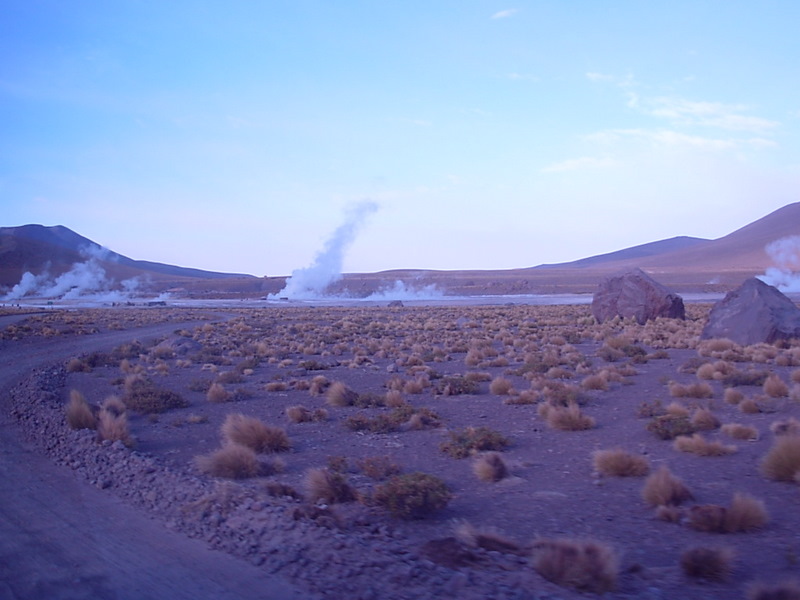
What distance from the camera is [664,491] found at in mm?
10273

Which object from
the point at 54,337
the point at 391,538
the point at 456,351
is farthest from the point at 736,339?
the point at 54,337

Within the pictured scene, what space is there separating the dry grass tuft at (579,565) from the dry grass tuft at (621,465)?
173 inches

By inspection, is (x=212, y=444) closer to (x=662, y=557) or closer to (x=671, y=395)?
(x=662, y=557)

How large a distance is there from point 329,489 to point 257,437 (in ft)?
14.3

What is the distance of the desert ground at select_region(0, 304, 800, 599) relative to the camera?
767 centimetres

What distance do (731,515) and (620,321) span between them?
46.4m

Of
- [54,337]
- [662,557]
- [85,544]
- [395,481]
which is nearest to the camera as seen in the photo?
[662,557]

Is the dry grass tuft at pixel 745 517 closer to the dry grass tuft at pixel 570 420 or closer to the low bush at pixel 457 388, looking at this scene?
the dry grass tuft at pixel 570 420

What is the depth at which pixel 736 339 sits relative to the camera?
35.4m

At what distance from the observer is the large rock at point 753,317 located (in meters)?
34.3

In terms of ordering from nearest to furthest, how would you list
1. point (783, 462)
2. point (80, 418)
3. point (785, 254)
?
point (783, 462), point (80, 418), point (785, 254)

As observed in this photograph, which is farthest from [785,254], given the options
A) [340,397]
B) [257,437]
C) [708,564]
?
[708,564]

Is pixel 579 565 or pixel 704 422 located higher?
pixel 579 565

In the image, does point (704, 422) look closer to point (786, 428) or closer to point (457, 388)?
point (786, 428)
